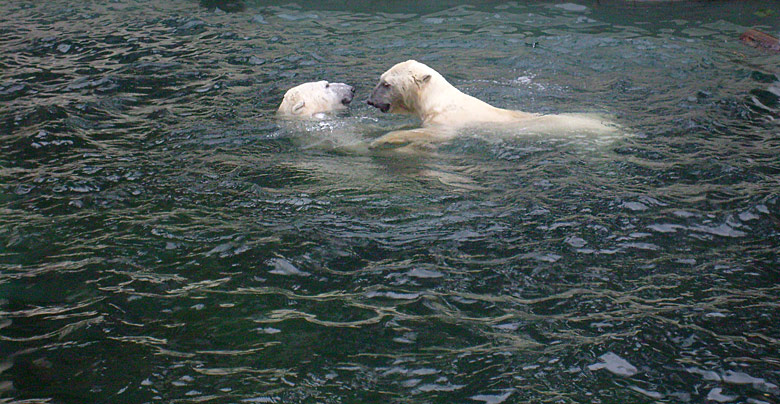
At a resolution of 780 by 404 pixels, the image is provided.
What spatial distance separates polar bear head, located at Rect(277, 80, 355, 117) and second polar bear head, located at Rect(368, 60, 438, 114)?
56 cm

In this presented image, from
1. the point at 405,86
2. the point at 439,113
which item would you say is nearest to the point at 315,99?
the point at 405,86

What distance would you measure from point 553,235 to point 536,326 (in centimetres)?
112

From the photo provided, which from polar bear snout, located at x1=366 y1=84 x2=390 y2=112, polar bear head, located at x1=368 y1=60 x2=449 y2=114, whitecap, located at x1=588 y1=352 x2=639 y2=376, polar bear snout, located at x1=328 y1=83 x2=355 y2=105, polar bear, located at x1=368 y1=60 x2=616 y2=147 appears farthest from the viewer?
polar bear snout, located at x1=328 y1=83 x2=355 y2=105

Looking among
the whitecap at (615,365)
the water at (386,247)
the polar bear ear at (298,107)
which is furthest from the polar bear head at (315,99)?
the whitecap at (615,365)

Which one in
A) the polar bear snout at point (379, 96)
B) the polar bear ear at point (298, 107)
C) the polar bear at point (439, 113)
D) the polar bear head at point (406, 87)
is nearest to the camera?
the polar bear at point (439, 113)

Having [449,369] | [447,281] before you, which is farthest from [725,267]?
[449,369]

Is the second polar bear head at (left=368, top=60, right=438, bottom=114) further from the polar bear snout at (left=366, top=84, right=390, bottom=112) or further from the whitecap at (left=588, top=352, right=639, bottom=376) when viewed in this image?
the whitecap at (left=588, top=352, right=639, bottom=376)

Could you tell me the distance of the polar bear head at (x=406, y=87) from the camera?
23.2ft

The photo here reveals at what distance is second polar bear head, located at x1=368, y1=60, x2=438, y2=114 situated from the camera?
279 inches

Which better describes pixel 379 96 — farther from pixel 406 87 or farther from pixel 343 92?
pixel 343 92

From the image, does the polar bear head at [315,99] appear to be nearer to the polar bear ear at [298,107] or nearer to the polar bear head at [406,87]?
the polar bear ear at [298,107]

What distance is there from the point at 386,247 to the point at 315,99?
3.58 metres

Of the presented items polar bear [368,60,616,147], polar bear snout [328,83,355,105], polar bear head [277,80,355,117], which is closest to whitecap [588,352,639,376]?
polar bear [368,60,616,147]

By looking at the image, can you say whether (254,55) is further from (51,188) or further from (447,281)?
(447,281)
